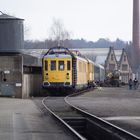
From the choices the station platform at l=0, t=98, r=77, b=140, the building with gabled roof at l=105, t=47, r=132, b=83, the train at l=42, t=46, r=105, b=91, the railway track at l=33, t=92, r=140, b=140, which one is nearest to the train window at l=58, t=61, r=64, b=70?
the train at l=42, t=46, r=105, b=91

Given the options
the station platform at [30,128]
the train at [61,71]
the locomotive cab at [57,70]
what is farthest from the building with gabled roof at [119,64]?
the station platform at [30,128]

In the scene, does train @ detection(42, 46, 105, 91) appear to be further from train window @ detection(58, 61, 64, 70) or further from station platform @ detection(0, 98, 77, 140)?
station platform @ detection(0, 98, 77, 140)

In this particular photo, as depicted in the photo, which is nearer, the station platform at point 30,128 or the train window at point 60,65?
the station platform at point 30,128

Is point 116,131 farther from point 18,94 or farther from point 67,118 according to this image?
point 18,94

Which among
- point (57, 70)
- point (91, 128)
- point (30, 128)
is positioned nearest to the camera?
point (30, 128)

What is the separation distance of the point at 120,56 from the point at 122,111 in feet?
404

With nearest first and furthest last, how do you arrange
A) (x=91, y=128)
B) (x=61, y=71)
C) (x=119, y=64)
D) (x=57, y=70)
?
(x=91, y=128)
(x=61, y=71)
(x=57, y=70)
(x=119, y=64)

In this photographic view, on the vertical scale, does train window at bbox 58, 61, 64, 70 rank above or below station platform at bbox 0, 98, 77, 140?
above

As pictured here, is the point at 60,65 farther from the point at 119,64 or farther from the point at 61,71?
the point at 119,64

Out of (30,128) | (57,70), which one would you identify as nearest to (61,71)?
(57,70)

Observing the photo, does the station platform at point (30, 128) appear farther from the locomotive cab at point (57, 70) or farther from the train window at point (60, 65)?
the train window at point (60, 65)

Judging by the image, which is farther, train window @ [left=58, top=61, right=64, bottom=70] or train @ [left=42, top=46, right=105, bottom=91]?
train window @ [left=58, top=61, right=64, bottom=70]

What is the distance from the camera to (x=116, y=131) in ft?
53.0

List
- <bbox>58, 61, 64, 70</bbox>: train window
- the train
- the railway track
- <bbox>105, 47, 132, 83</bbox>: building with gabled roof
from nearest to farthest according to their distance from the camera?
1. the railway track
2. the train
3. <bbox>58, 61, 64, 70</bbox>: train window
4. <bbox>105, 47, 132, 83</bbox>: building with gabled roof
